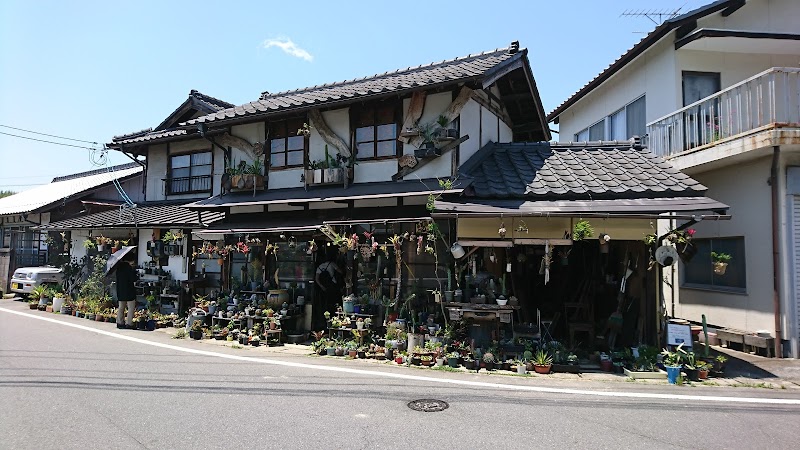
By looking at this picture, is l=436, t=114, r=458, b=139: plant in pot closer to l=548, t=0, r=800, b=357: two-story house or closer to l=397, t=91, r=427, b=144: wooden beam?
l=397, t=91, r=427, b=144: wooden beam

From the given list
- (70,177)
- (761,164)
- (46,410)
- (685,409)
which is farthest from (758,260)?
(70,177)

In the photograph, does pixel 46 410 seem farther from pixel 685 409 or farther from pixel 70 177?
pixel 70 177

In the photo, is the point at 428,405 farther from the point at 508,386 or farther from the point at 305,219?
the point at 305,219

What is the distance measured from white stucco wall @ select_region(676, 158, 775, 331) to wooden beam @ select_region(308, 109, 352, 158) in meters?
9.73

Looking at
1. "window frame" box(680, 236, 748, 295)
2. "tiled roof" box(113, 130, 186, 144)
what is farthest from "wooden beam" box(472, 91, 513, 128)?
"tiled roof" box(113, 130, 186, 144)

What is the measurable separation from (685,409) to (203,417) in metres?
6.68

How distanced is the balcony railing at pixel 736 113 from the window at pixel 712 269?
2619 millimetres

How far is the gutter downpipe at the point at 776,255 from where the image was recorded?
952cm

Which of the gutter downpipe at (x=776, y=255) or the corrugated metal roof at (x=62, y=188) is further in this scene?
the corrugated metal roof at (x=62, y=188)

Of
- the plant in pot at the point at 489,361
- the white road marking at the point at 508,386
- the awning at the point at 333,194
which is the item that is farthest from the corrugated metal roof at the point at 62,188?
the plant in pot at the point at 489,361

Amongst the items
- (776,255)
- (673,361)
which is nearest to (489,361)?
(673,361)

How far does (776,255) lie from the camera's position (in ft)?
31.6

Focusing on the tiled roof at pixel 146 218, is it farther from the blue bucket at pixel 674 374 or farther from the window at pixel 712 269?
Result: the window at pixel 712 269

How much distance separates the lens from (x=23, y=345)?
9.98 meters
